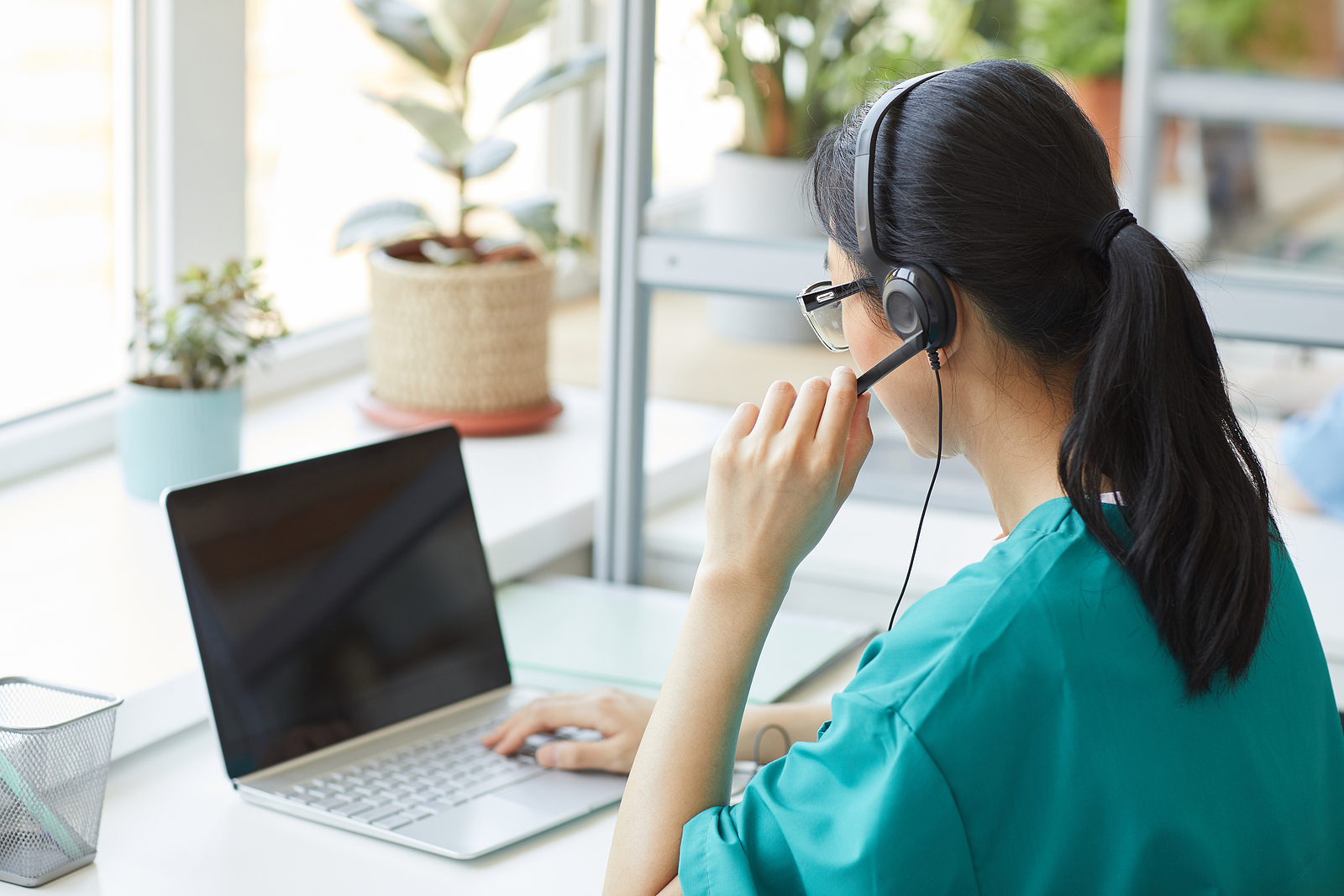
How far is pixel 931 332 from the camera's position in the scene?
875 mm

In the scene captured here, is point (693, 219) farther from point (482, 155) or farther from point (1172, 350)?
point (1172, 350)

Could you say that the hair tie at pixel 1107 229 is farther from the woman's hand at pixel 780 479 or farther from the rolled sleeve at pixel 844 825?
the rolled sleeve at pixel 844 825

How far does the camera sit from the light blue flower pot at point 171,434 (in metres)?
1.67

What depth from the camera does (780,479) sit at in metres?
0.94

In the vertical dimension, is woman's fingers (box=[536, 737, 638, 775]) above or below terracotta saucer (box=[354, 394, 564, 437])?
below

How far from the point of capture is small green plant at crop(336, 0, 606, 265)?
200 cm

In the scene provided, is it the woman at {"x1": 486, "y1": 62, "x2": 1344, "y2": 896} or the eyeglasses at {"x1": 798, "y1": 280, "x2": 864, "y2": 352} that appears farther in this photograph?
the eyeglasses at {"x1": 798, "y1": 280, "x2": 864, "y2": 352}

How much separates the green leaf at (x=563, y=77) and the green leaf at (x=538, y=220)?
0.42ft

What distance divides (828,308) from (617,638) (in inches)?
24.8

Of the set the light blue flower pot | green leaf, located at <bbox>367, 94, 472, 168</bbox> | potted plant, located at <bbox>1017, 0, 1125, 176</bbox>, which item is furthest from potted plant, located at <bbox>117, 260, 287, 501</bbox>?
potted plant, located at <bbox>1017, 0, 1125, 176</bbox>

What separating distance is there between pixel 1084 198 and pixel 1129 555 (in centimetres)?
21

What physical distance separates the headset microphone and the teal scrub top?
4.3 inches

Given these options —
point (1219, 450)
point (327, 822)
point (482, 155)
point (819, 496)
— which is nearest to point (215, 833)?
point (327, 822)

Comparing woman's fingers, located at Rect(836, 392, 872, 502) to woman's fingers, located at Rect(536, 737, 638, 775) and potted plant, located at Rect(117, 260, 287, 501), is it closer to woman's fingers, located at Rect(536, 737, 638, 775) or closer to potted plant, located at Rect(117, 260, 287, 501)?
woman's fingers, located at Rect(536, 737, 638, 775)
